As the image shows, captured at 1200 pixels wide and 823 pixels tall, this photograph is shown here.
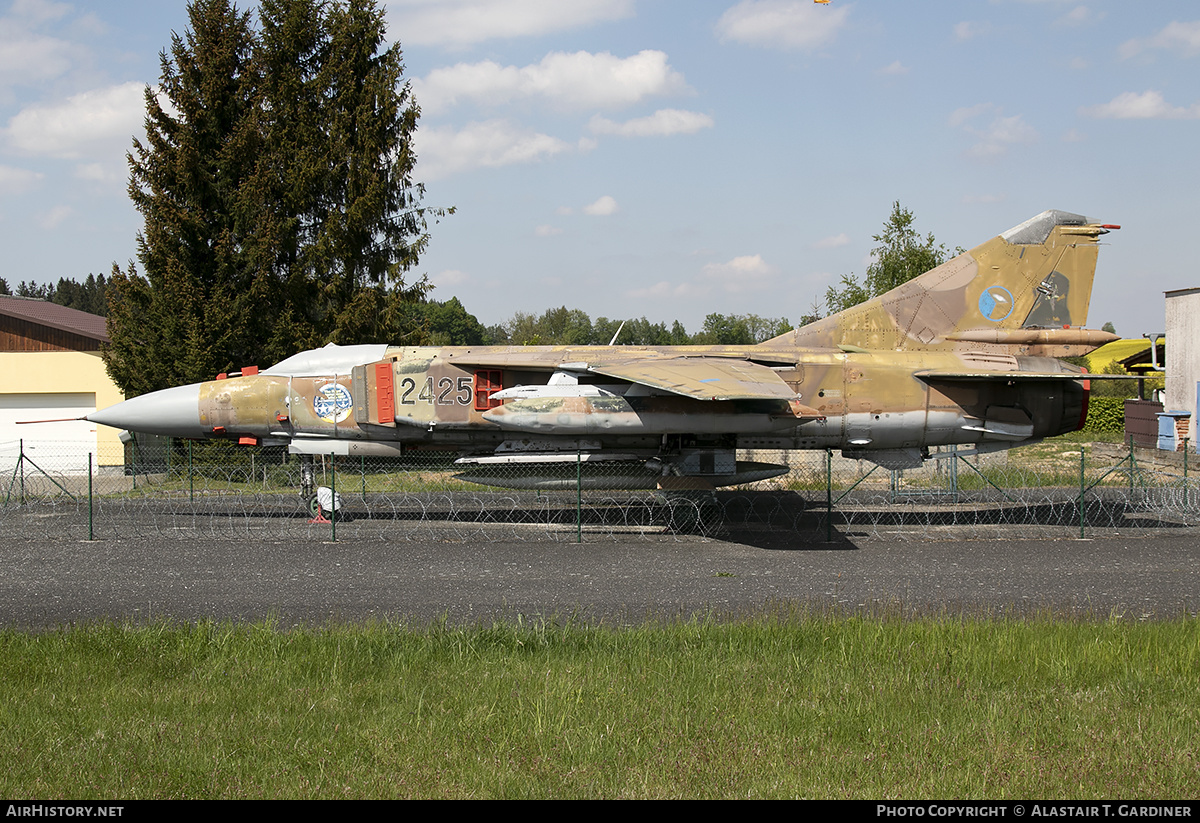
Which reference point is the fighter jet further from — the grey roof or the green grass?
the grey roof

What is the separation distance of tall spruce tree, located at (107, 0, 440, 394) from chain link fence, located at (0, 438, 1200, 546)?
330 cm

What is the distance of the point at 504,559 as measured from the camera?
1268cm

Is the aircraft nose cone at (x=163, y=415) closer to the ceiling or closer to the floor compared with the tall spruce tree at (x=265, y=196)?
closer to the floor

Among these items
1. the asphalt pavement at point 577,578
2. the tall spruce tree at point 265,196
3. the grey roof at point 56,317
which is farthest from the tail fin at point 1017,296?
the grey roof at point 56,317

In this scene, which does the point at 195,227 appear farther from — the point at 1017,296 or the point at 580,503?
the point at 1017,296

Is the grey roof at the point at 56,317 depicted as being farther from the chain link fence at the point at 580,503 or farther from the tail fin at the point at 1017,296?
the tail fin at the point at 1017,296

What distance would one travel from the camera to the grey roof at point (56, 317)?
2814 cm

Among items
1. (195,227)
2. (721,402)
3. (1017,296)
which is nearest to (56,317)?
(195,227)

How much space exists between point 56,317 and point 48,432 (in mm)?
8522

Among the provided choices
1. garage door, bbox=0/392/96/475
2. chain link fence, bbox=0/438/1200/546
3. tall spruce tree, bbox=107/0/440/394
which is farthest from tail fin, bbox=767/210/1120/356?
garage door, bbox=0/392/96/475

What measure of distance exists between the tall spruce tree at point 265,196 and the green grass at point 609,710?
16454 mm

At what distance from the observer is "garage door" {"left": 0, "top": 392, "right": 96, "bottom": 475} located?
2685 centimetres

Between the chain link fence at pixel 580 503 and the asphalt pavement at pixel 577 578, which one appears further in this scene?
the chain link fence at pixel 580 503

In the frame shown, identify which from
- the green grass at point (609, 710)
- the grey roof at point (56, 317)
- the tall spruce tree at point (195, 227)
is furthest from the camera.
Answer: the grey roof at point (56, 317)
